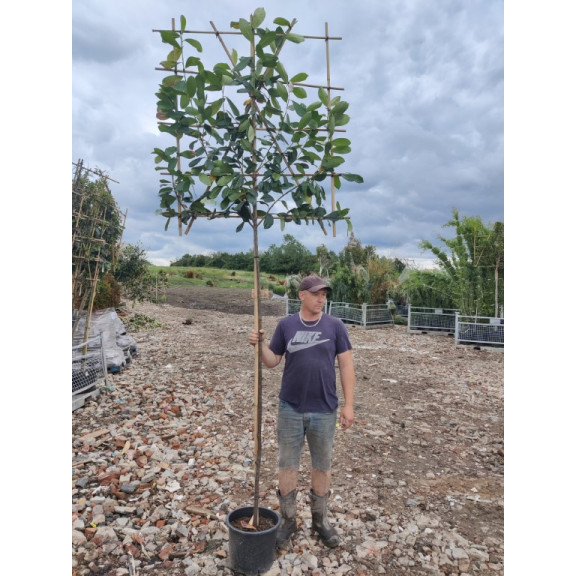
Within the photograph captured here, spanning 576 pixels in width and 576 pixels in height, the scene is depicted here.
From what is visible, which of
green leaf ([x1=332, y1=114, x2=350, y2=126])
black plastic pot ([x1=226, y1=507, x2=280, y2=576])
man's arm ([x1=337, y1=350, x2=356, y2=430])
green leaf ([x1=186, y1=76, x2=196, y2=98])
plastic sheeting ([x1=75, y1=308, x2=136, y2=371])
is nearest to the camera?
green leaf ([x1=186, y1=76, x2=196, y2=98])

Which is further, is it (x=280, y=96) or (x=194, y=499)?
(x=194, y=499)

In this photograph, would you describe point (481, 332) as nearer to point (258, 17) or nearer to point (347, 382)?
point (347, 382)

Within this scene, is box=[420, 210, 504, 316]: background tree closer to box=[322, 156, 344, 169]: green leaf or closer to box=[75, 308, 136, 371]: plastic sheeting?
box=[75, 308, 136, 371]: plastic sheeting

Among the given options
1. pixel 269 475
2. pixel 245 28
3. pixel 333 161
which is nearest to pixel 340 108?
pixel 333 161

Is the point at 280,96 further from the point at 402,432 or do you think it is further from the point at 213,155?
the point at 402,432

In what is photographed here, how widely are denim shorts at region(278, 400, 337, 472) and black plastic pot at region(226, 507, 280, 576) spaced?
0.50 meters

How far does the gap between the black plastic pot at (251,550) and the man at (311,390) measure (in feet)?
1.09

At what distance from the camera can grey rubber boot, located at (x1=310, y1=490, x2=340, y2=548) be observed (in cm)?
369

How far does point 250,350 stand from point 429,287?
857cm

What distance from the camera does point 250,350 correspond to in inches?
465

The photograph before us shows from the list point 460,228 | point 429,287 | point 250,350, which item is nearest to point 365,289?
point 429,287

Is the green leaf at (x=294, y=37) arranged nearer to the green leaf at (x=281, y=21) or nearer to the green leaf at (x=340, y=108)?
the green leaf at (x=281, y=21)

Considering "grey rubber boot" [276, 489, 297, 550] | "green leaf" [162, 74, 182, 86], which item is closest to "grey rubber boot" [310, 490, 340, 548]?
"grey rubber boot" [276, 489, 297, 550]

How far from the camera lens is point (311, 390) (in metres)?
3.48
